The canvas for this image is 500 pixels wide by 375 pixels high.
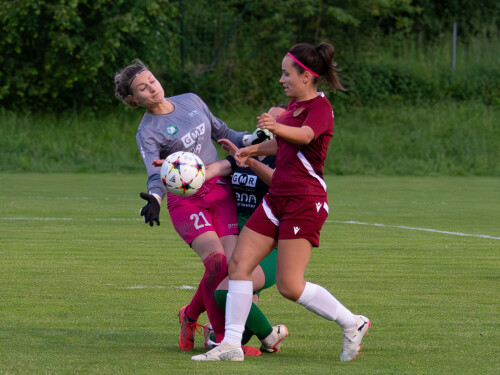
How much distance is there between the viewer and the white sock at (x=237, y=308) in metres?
6.04

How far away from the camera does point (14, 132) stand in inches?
1210

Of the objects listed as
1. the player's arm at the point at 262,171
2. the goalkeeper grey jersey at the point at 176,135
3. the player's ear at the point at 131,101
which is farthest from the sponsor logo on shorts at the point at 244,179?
the player's ear at the point at 131,101

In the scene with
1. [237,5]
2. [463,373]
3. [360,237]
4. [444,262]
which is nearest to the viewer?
[463,373]

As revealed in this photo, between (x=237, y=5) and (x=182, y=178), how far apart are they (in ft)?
98.7

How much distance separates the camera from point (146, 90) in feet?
22.4

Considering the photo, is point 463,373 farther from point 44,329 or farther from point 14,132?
point 14,132

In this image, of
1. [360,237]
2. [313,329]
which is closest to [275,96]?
[360,237]

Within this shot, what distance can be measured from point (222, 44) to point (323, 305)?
29366 mm

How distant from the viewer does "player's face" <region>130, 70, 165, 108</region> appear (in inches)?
269

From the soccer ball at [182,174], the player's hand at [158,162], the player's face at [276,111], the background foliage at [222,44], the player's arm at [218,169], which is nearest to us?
the soccer ball at [182,174]

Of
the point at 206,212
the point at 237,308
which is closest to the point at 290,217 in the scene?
the point at 237,308

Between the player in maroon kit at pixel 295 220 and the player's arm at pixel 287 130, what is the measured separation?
6 centimetres

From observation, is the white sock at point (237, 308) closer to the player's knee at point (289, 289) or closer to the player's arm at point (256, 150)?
the player's knee at point (289, 289)

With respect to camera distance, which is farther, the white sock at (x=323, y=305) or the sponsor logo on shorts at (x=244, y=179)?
→ the sponsor logo on shorts at (x=244, y=179)
